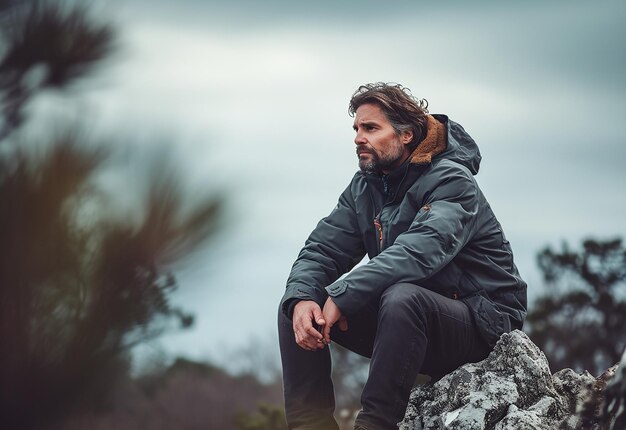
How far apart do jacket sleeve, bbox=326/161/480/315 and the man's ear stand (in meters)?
0.42

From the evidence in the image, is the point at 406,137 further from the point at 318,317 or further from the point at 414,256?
the point at 318,317

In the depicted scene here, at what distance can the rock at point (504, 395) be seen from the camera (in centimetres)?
366

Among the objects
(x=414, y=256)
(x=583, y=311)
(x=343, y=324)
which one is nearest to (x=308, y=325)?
(x=343, y=324)

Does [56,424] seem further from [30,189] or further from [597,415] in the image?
[597,415]

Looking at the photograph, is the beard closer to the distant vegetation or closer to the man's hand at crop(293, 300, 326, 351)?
the man's hand at crop(293, 300, 326, 351)

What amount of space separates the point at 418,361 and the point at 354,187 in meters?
1.03

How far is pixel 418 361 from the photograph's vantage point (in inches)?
139

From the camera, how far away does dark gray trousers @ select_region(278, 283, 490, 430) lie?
3479 mm

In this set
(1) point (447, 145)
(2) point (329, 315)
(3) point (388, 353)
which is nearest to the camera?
(3) point (388, 353)

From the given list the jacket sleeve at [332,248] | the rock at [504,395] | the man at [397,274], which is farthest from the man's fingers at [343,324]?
the rock at [504,395]

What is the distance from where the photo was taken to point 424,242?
11.8ft

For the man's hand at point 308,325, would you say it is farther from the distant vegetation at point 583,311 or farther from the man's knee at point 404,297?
the distant vegetation at point 583,311

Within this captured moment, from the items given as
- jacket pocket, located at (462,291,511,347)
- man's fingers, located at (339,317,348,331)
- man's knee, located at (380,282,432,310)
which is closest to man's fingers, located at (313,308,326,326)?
man's fingers, located at (339,317,348,331)

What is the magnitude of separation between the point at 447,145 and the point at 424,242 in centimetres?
67
